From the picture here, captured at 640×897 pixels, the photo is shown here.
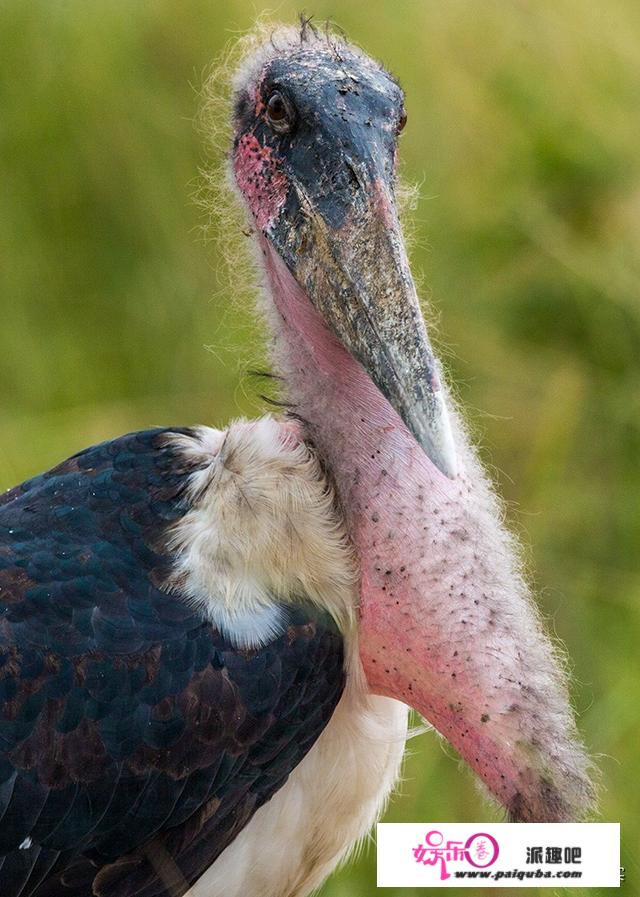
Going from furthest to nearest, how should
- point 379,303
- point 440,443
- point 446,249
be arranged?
point 446,249 < point 379,303 < point 440,443

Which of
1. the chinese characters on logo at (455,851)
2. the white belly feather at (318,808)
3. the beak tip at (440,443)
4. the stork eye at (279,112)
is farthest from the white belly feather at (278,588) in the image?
the stork eye at (279,112)

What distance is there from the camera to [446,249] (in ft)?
13.4

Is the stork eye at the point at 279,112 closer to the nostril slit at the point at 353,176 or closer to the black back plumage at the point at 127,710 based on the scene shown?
the nostril slit at the point at 353,176

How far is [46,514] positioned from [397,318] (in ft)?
1.90

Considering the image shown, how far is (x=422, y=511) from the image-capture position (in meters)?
2.03

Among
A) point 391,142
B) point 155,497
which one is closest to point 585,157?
point 391,142

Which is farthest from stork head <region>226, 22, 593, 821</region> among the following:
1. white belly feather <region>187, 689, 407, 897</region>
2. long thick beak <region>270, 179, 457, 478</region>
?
white belly feather <region>187, 689, 407, 897</region>

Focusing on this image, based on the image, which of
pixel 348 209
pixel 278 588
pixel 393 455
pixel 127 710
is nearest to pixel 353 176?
pixel 348 209

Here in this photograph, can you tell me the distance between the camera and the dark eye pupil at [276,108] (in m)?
2.18

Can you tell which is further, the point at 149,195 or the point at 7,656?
the point at 149,195

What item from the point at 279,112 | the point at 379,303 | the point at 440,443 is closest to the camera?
the point at 440,443

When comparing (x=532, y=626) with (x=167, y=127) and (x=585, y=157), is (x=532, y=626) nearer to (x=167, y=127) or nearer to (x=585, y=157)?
(x=585, y=157)

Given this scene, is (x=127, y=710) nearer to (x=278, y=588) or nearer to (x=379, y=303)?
(x=278, y=588)

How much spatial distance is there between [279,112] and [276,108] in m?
0.01
